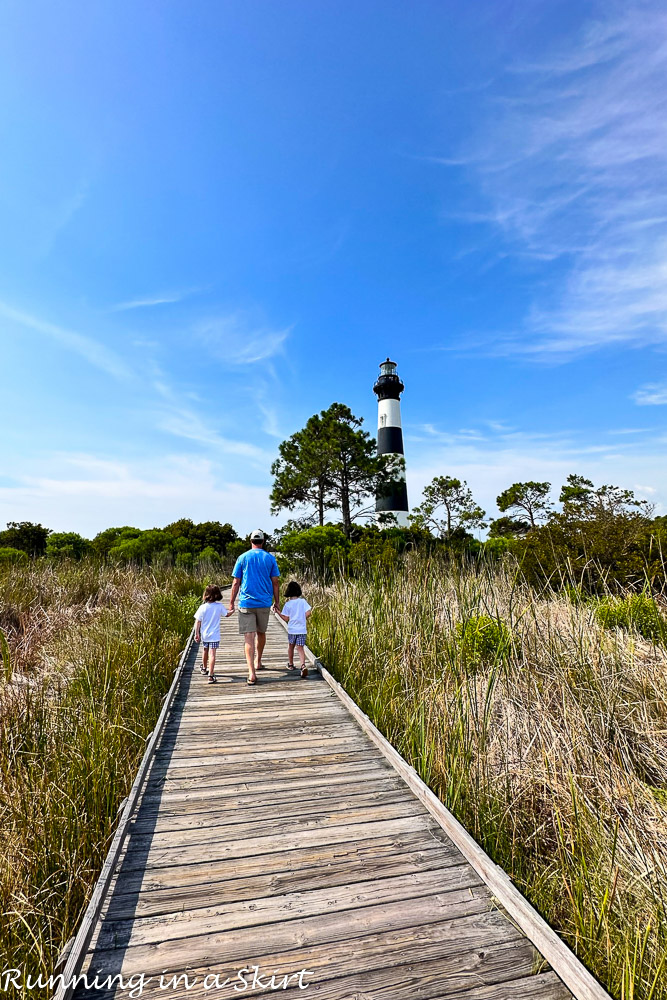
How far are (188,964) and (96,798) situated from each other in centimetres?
131

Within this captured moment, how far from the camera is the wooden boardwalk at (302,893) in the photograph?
5.91ft

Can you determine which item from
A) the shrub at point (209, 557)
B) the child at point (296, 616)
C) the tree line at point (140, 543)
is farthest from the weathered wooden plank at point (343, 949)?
the shrub at point (209, 557)

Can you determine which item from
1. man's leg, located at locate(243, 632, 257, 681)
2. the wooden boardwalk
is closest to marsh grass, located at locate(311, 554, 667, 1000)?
the wooden boardwalk

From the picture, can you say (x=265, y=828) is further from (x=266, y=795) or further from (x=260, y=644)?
(x=260, y=644)

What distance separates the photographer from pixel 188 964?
6.00 ft

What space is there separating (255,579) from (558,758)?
3.53m

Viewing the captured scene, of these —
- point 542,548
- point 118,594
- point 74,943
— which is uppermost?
point 542,548

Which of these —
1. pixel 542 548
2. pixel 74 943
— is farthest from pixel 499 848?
pixel 542 548

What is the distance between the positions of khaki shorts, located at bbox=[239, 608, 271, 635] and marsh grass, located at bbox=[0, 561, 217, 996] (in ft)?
3.68

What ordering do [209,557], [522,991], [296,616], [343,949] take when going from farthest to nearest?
1. [209,557]
2. [296,616]
3. [343,949]
4. [522,991]

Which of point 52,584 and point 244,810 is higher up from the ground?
point 52,584

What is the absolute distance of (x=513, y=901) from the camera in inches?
83.0

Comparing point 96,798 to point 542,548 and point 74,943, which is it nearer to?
point 74,943

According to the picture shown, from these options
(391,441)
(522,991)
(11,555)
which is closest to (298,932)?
(522,991)
